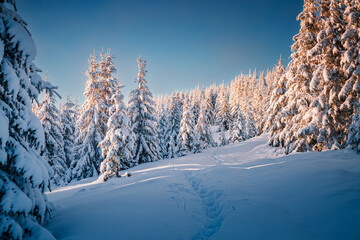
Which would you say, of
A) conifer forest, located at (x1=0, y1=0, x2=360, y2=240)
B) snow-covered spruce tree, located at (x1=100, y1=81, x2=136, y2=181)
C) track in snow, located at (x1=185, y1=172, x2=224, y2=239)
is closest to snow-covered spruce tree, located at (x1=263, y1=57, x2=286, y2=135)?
conifer forest, located at (x1=0, y1=0, x2=360, y2=240)

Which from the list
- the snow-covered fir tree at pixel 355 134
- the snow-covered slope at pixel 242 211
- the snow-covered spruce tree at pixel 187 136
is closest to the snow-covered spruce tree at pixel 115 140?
the snow-covered slope at pixel 242 211

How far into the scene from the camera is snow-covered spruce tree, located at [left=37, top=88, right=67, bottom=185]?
1791 centimetres

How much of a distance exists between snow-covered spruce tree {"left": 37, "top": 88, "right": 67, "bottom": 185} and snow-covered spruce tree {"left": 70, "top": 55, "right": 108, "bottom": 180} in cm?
270

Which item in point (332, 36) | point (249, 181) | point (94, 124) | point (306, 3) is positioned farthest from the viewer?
point (94, 124)

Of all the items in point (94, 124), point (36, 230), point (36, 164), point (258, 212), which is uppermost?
point (94, 124)

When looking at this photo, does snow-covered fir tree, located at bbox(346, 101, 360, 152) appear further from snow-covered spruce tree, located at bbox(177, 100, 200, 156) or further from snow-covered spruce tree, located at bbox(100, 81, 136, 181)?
snow-covered spruce tree, located at bbox(177, 100, 200, 156)

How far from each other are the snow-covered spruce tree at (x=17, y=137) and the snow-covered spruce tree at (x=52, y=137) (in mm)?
16939

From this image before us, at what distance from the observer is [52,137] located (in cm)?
1819

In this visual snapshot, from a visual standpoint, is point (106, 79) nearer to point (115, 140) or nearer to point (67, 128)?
point (115, 140)

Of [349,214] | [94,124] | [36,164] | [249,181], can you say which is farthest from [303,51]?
[94,124]

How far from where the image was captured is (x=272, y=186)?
6.51m

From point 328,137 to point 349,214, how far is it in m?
10.5

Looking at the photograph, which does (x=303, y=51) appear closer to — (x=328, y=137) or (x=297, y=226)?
(x=328, y=137)

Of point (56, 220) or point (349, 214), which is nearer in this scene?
point (349, 214)
